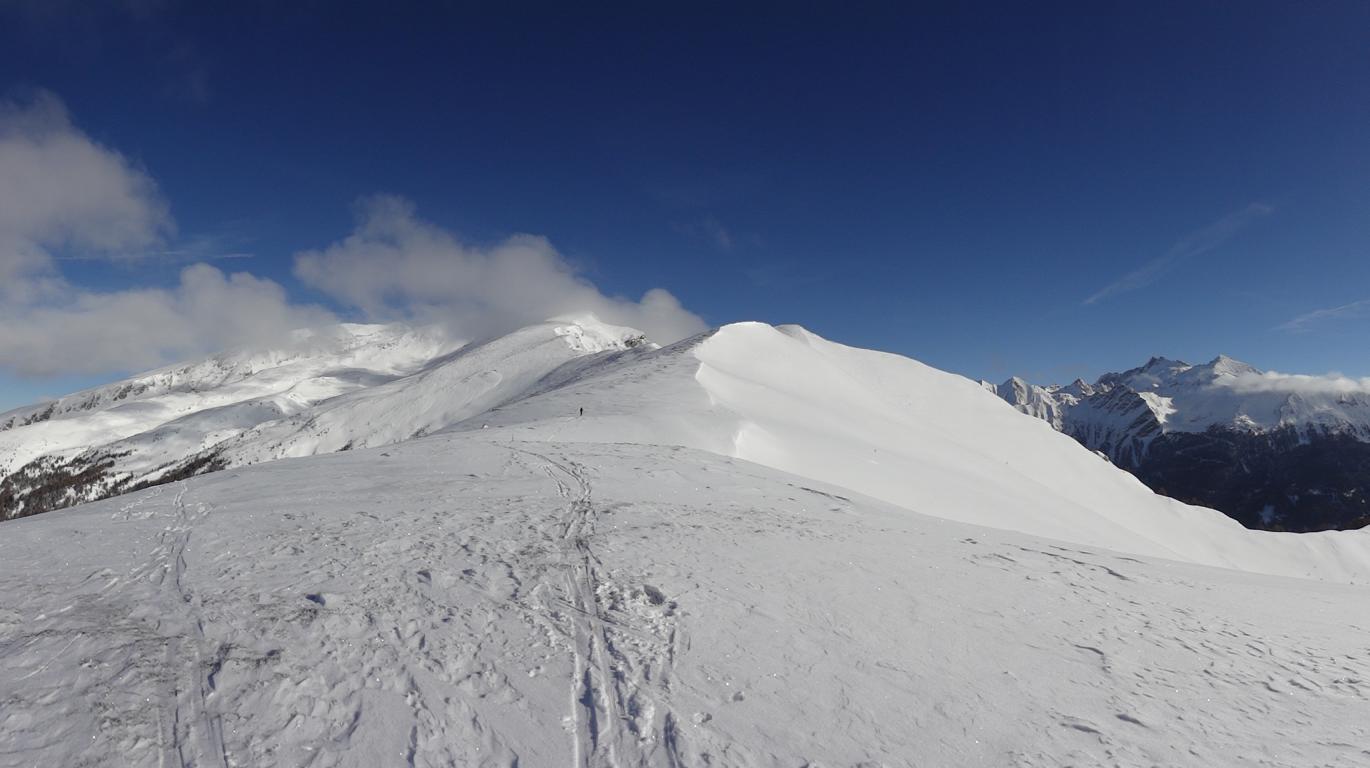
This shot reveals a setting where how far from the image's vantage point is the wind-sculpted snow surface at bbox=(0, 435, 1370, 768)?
6277 millimetres

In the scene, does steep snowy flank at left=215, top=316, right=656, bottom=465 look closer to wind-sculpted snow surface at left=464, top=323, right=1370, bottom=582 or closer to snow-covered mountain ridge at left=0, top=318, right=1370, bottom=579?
snow-covered mountain ridge at left=0, top=318, right=1370, bottom=579

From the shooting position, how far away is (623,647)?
26.6 feet

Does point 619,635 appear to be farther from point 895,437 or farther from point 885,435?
point 895,437

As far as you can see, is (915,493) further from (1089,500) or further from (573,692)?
(1089,500)

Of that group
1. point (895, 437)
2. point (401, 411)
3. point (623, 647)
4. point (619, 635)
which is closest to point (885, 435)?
point (895, 437)

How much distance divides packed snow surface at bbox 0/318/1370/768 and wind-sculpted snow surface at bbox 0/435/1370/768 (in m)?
0.04

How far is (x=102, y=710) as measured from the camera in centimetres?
621

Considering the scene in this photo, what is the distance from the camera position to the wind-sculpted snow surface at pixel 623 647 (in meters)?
6.28

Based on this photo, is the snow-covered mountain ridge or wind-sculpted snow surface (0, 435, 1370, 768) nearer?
wind-sculpted snow surface (0, 435, 1370, 768)

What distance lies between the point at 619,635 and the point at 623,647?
363mm

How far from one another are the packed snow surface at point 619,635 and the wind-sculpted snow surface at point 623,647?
0.15 ft

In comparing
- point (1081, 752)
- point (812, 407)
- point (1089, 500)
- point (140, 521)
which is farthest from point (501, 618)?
point (1089, 500)

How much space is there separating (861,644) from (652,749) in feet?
12.9

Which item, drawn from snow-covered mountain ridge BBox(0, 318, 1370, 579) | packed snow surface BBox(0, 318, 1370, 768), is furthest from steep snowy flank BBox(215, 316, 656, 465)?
packed snow surface BBox(0, 318, 1370, 768)
